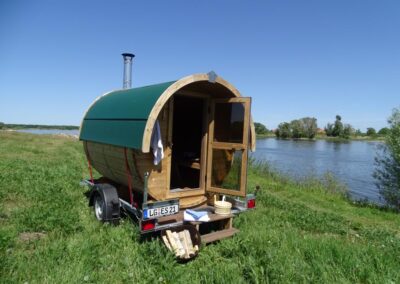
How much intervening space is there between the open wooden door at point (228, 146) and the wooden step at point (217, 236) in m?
0.84

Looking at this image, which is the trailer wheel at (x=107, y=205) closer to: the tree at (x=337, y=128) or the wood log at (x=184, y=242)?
the wood log at (x=184, y=242)

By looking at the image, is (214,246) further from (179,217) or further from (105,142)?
(105,142)

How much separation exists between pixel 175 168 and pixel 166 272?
4221mm

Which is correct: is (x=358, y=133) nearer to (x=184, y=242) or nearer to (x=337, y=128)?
(x=337, y=128)

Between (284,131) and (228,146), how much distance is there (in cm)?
10502

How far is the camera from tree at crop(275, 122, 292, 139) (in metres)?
107

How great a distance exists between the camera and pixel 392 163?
562 inches

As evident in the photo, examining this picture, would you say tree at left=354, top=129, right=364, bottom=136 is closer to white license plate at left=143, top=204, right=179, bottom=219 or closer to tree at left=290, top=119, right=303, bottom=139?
tree at left=290, top=119, right=303, bottom=139

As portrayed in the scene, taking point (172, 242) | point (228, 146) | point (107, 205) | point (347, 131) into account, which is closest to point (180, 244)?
point (172, 242)

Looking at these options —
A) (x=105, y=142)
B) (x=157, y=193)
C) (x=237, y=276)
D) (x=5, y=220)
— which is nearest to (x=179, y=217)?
(x=157, y=193)

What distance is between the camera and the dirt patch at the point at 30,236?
17.0 feet

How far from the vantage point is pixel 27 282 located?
3.68 m

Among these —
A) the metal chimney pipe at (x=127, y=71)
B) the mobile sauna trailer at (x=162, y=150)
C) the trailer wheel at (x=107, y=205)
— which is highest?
the metal chimney pipe at (x=127, y=71)

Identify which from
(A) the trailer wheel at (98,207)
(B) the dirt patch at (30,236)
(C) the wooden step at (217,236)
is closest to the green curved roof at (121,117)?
(A) the trailer wheel at (98,207)
